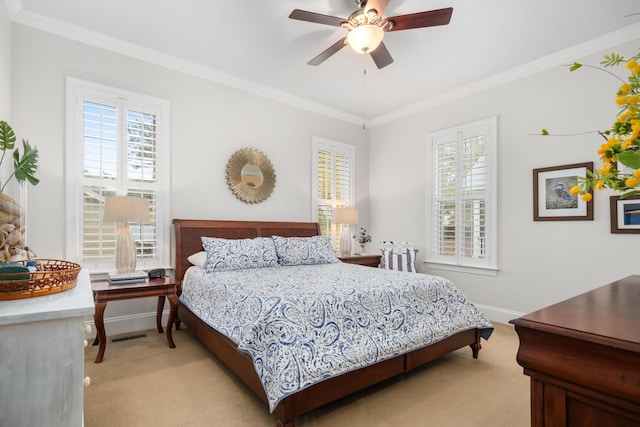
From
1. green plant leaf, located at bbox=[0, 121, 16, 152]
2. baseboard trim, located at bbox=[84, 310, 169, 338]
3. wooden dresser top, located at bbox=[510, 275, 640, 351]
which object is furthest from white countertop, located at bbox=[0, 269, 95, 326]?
baseboard trim, located at bbox=[84, 310, 169, 338]

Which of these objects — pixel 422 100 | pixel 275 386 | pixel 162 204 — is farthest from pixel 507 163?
pixel 162 204

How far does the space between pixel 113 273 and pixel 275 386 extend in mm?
2221

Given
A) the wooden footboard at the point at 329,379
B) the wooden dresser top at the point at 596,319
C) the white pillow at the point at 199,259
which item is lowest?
the wooden footboard at the point at 329,379

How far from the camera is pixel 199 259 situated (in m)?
3.36

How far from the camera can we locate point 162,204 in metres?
3.56

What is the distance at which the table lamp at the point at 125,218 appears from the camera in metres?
2.90

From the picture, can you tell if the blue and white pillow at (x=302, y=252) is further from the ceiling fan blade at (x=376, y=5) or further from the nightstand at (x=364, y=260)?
the ceiling fan blade at (x=376, y=5)

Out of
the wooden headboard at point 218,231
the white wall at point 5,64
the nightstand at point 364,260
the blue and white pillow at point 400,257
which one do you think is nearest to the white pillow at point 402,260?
the blue and white pillow at point 400,257

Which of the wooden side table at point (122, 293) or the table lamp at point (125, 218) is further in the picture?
the table lamp at point (125, 218)

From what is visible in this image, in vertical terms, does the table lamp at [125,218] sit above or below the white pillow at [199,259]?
above

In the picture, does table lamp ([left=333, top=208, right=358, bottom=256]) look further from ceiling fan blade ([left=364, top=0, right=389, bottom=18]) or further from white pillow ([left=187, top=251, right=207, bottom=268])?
ceiling fan blade ([left=364, top=0, right=389, bottom=18])

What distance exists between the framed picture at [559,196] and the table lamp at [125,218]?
4.08 meters

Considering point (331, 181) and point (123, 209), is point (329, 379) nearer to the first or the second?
point (123, 209)

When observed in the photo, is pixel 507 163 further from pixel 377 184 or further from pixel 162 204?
pixel 162 204
